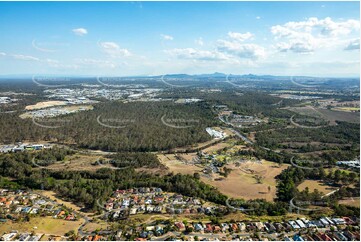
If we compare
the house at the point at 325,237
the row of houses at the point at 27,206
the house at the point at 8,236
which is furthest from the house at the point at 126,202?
the house at the point at 325,237

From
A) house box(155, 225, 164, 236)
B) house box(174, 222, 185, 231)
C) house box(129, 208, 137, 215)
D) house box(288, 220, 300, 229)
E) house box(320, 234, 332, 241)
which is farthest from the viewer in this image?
house box(129, 208, 137, 215)

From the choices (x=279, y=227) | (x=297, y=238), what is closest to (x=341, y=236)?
(x=297, y=238)

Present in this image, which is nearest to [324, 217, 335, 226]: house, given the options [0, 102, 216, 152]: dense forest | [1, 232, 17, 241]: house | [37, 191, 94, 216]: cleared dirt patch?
[37, 191, 94, 216]: cleared dirt patch

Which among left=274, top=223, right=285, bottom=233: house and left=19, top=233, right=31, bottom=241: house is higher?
left=274, top=223, right=285, bottom=233: house

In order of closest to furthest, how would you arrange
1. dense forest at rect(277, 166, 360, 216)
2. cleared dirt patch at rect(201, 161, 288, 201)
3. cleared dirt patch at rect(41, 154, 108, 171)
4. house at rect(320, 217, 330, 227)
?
house at rect(320, 217, 330, 227)
dense forest at rect(277, 166, 360, 216)
cleared dirt patch at rect(201, 161, 288, 201)
cleared dirt patch at rect(41, 154, 108, 171)

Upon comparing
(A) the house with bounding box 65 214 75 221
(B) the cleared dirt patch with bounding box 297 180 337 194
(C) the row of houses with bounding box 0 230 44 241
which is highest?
(C) the row of houses with bounding box 0 230 44 241

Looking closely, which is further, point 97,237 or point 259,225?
point 259,225

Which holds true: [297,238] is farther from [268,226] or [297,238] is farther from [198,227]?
[198,227]

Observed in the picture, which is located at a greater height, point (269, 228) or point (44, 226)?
point (269, 228)

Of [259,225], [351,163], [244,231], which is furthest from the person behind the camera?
[351,163]

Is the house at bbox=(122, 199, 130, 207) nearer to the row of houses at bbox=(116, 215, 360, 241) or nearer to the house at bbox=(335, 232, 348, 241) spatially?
the row of houses at bbox=(116, 215, 360, 241)

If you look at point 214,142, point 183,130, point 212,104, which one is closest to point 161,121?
point 183,130

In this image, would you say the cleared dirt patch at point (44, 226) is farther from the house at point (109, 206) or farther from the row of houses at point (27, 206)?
the house at point (109, 206)
